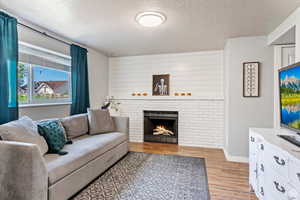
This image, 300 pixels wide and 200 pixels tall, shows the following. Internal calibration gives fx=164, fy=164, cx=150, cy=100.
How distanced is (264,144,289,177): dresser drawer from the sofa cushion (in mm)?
2008

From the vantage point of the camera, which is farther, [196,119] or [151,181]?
[196,119]

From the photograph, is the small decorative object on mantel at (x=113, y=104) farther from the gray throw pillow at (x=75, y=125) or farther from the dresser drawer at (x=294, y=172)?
the dresser drawer at (x=294, y=172)

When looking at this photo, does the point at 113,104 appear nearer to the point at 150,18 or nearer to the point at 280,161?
the point at 150,18

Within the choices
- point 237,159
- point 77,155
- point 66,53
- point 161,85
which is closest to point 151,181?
point 77,155

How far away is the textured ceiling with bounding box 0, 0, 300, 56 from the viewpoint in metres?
1.96

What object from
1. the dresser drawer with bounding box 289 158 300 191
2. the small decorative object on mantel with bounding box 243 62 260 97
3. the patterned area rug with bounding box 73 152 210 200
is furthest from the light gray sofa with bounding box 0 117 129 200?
the small decorative object on mantel with bounding box 243 62 260 97

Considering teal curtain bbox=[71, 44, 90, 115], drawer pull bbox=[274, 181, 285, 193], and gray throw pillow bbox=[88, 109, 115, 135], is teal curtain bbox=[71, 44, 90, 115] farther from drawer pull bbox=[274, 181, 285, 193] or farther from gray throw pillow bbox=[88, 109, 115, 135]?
drawer pull bbox=[274, 181, 285, 193]

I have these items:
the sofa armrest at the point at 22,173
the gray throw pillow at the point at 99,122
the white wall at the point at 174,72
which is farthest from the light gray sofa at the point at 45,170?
the white wall at the point at 174,72

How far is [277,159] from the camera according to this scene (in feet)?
4.57

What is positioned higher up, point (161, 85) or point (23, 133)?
point (161, 85)

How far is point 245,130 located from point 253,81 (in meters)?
0.90

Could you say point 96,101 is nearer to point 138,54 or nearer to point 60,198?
point 138,54

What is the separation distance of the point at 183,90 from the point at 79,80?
2402mm

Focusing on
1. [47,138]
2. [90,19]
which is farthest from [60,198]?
[90,19]
